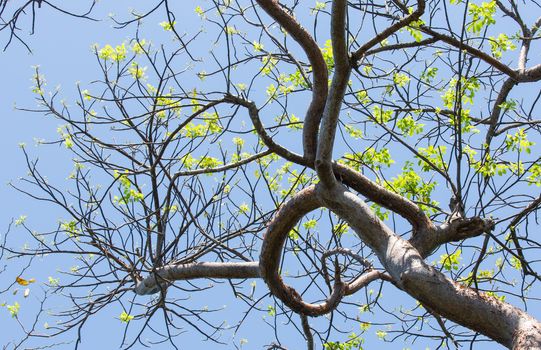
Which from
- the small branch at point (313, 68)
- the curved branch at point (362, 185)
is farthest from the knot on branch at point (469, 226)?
the small branch at point (313, 68)

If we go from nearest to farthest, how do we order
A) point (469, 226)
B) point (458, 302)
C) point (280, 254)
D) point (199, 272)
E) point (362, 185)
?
point (458, 302) → point (469, 226) → point (362, 185) → point (280, 254) → point (199, 272)

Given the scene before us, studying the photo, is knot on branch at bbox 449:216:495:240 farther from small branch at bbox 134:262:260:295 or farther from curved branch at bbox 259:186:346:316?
small branch at bbox 134:262:260:295

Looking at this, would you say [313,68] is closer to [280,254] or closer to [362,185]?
[362,185]

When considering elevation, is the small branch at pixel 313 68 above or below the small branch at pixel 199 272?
above

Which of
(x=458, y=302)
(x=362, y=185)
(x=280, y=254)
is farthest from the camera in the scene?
(x=280, y=254)

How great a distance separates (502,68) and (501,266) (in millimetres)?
1840

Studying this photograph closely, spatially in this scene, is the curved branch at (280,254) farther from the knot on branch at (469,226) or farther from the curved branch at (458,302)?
the knot on branch at (469,226)

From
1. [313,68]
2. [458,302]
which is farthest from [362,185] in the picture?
[458,302]

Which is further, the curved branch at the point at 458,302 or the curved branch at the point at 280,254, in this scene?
the curved branch at the point at 280,254

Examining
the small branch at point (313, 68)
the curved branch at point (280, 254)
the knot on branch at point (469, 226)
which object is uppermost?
the small branch at point (313, 68)

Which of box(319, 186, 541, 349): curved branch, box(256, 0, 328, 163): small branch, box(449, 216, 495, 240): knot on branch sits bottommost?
box(319, 186, 541, 349): curved branch

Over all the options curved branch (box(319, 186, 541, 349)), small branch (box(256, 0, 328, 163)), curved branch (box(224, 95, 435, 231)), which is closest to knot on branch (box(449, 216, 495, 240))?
curved branch (box(224, 95, 435, 231))

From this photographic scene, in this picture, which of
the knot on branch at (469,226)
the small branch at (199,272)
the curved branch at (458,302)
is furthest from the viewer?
the small branch at (199,272)

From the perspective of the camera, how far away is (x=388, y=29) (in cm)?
375
